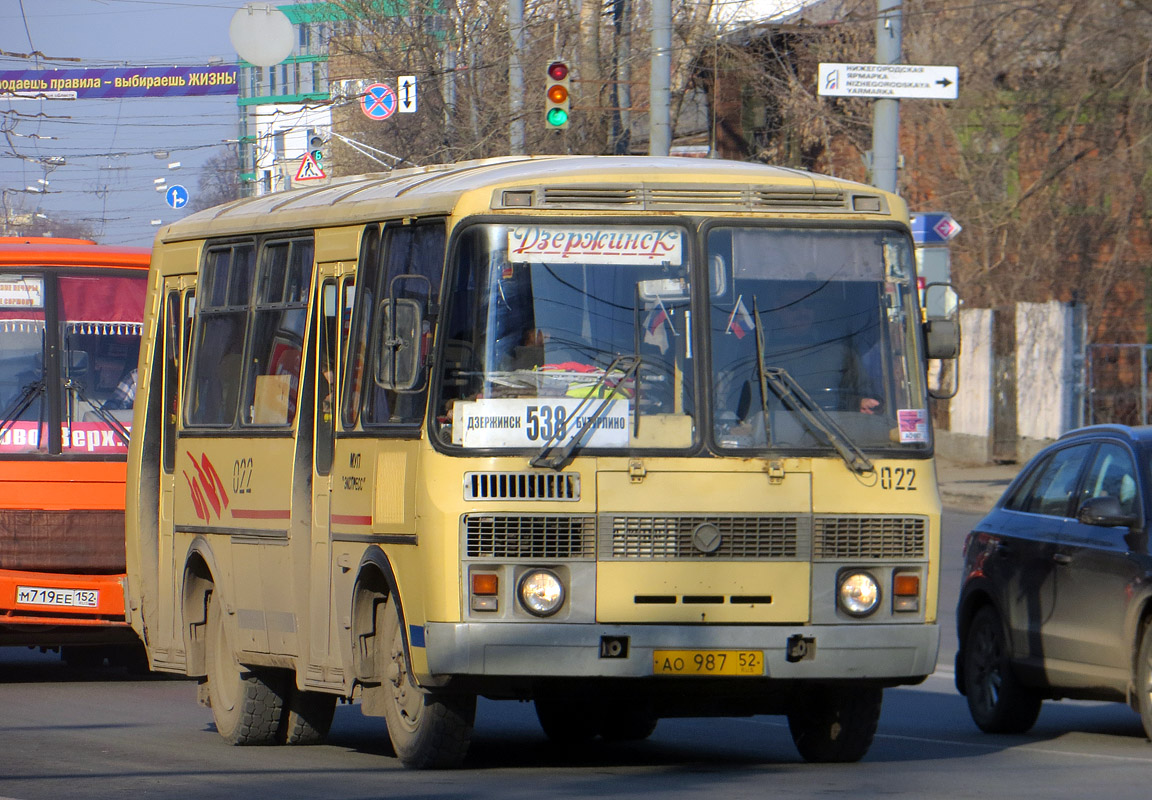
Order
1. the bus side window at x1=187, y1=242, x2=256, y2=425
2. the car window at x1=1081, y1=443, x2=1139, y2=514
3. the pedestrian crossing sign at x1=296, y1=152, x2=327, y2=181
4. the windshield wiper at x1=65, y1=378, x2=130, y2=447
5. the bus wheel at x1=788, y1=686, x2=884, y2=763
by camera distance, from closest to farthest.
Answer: the bus wheel at x1=788, y1=686, x2=884, y2=763, the car window at x1=1081, y1=443, x2=1139, y2=514, the bus side window at x1=187, y1=242, x2=256, y2=425, the windshield wiper at x1=65, y1=378, x2=130, y2=447, the pedestrian crossing sign at x1=296, y1=152, x2=327, y2=181

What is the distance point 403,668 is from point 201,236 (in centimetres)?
354

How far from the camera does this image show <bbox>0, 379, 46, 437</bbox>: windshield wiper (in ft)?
45.0

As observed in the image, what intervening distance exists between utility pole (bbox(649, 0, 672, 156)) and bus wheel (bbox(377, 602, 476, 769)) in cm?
1306

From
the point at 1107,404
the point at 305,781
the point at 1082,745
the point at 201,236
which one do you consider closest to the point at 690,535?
the point at 305,781

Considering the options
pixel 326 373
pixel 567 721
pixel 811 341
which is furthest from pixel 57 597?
pixel 811 341

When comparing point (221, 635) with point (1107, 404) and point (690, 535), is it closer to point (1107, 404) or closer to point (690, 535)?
point (690, 535)

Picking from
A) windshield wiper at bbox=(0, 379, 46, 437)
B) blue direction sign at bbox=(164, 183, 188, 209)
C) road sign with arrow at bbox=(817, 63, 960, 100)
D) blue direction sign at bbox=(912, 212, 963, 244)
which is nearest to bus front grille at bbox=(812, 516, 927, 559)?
windshield wiper at bbox=(0, 379, 46, 437)

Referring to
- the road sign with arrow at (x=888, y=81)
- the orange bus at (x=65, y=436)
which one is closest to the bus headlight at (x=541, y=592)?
the orange bus at (x=65, y=436)

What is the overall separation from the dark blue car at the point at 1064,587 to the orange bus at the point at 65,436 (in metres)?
5.58

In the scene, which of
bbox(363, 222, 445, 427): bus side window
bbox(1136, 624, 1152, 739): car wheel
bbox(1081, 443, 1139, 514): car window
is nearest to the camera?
bbox(363, 222, 445, 427): bus side window

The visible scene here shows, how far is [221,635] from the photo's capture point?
11.2 meters

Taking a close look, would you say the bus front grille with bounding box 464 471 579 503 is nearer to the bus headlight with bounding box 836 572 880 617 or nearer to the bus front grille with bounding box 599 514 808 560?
the bus front grille with bounding box 599 514 808 560

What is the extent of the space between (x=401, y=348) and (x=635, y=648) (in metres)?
1.64

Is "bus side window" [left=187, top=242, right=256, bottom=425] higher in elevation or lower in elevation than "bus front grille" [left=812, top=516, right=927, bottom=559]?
higher
